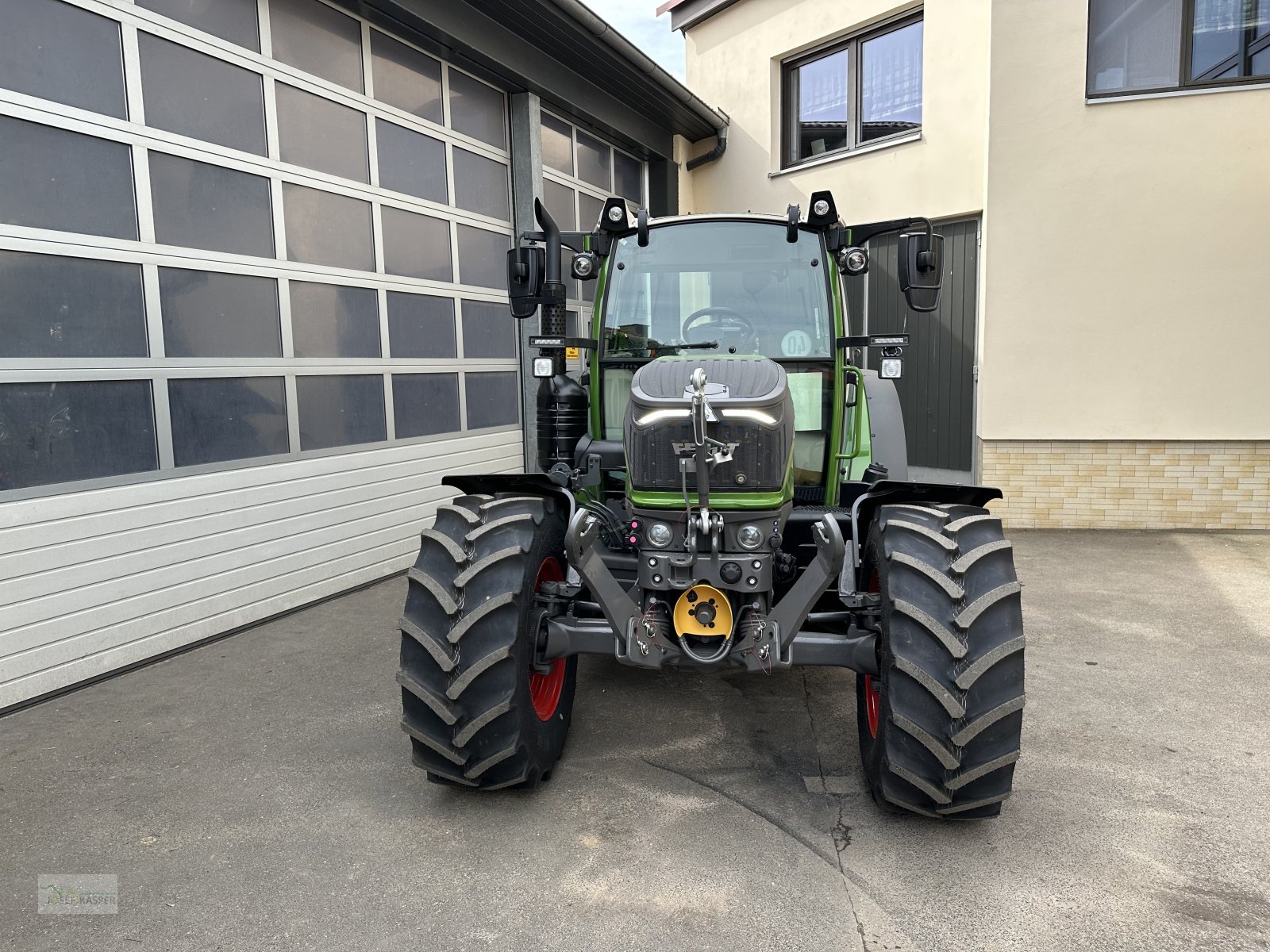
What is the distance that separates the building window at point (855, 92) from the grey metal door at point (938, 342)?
1.31 meters

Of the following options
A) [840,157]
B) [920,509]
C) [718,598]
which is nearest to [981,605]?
[920,509]

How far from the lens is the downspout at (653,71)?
6.79 metres

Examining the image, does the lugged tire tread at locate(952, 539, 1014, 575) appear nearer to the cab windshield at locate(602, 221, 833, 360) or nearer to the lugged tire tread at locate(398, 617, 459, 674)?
the cab windshield at locate(602, 221, 833, 360)

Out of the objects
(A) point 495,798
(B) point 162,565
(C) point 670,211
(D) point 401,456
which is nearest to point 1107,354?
(C) point 670,211

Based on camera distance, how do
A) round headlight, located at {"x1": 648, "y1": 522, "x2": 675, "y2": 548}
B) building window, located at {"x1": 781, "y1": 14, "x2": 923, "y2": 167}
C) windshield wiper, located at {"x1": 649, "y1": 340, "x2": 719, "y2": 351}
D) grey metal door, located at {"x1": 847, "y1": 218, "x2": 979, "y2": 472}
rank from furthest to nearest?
building window, located at {"x1": 781, "y1": 14, "x2": 923, "y2": 167} → grey metal door, located at {"x1": 847, "y1": 218, "x2": 979, "y2": 472} → windshield wiper, located at {"x1": 649, "y1": 340, "x2": 719, "y2": 351} → round headlight, located at {"x1": 648, "y1": 522, "x2": 675, "y2": 548}

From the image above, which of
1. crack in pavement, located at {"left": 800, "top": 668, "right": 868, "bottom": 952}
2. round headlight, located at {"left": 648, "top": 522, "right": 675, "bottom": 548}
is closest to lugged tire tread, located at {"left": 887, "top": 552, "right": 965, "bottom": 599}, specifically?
round headlight, located at {"left": 648, "top": 522, "right": 675, "bottom": 548}

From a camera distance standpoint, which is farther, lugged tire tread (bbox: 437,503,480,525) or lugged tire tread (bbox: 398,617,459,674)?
lugged tire tread (bbox: 437,503,480,525)

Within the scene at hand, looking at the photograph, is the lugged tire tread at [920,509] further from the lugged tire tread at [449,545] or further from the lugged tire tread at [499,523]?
the lugged tire tread at [449,545]

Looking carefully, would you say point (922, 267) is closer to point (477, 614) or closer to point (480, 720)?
point (477, 614)

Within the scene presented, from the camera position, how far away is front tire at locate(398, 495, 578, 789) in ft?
8.47

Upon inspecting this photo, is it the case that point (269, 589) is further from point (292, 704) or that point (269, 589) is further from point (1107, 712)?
point (1107, 712)

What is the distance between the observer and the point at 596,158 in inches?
340

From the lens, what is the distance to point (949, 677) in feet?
7.91

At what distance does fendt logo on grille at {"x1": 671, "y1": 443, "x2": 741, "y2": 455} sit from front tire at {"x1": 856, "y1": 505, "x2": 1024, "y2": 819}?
0.59 metres
